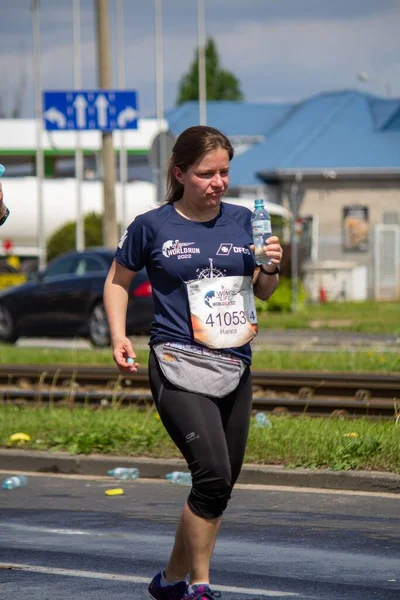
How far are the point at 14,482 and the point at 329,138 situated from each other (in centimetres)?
3854

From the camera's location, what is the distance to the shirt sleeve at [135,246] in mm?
5590

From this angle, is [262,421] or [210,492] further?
[262,421]

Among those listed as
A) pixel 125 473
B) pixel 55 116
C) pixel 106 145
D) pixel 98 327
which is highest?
pixel 55 116

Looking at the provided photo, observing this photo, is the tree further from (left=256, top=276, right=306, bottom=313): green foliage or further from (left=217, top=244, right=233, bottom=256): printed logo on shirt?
(left=217, top=244, right=233, bottom=256): printed logo on shirt

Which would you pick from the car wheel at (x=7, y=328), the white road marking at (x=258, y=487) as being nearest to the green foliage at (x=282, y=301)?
the car wheel at (x=7, y=328)

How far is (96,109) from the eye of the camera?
26469mm

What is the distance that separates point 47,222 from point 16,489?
137 ft

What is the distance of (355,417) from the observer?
11125 mm

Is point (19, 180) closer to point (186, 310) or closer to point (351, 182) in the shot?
point (351, 182)

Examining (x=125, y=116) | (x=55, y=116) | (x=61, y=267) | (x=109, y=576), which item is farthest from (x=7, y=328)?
(x=109, y=576)

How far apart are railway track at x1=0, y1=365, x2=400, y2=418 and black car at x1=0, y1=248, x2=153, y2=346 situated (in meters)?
6.35

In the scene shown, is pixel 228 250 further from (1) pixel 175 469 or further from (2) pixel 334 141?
(2) pixel 334 141

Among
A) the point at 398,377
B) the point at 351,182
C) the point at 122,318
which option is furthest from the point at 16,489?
the point at 351,182

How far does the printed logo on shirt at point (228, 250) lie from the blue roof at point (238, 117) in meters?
59.2
